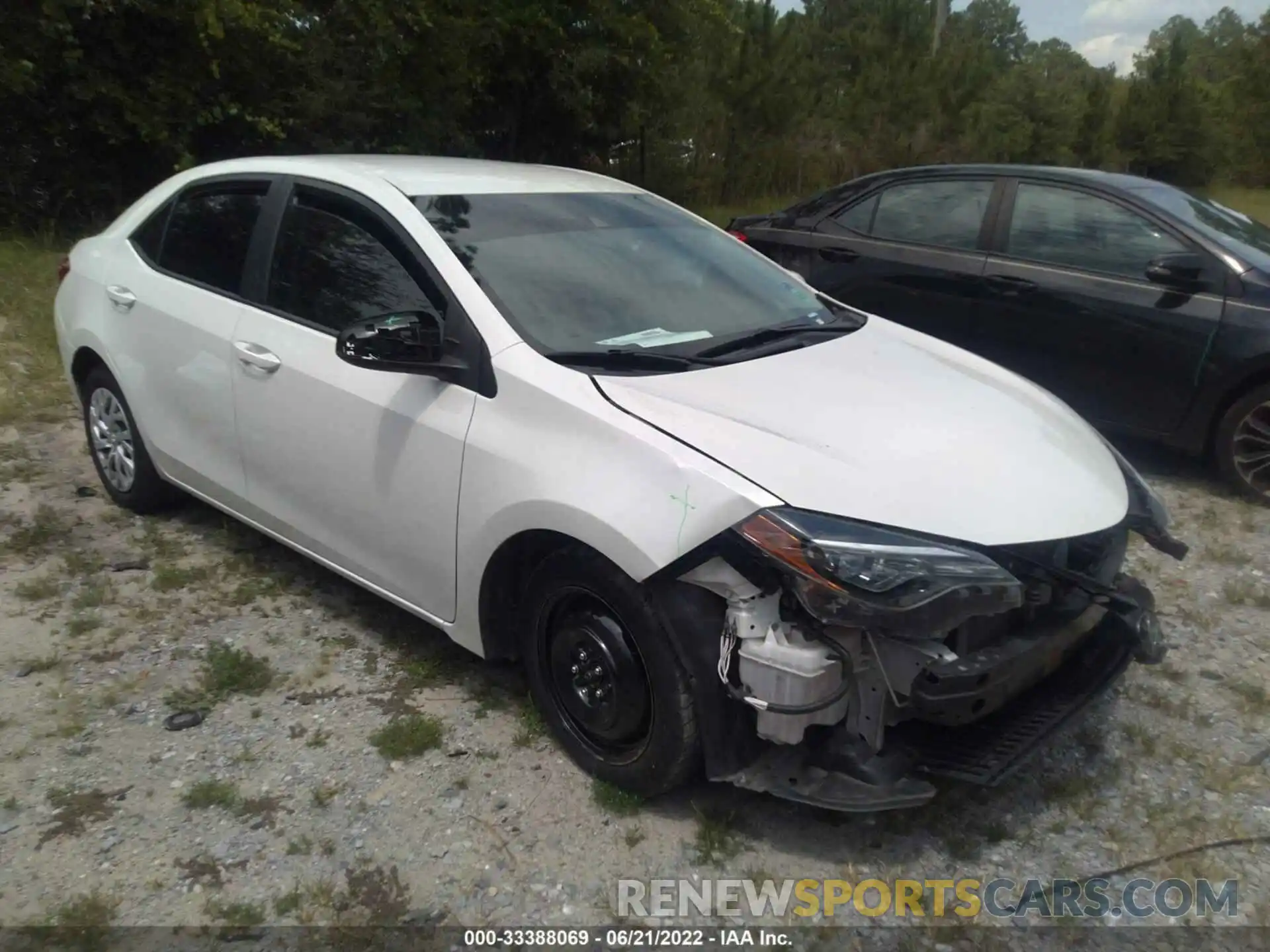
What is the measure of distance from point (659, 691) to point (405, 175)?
2.11m

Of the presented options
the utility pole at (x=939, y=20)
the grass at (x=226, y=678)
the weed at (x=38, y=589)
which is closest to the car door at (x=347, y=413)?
the grass at (x=226, y=678)

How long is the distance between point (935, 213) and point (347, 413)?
4287 millimetres

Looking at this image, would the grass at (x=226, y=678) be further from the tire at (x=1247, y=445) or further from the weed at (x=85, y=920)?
the tire at (x=1247, y=445)

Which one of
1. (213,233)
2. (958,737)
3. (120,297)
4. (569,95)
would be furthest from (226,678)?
(569,95)

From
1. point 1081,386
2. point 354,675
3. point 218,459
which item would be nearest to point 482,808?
point 354,675

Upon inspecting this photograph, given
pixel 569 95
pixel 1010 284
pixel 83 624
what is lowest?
pixel 83 624

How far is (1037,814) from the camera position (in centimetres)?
313

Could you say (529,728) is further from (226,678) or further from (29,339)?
(29,339)

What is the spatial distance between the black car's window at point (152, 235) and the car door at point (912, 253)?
3.90 metres

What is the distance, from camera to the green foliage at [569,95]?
38.6ft

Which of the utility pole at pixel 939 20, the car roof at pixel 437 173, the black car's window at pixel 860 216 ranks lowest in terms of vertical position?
the black car's window at pixel 860 216

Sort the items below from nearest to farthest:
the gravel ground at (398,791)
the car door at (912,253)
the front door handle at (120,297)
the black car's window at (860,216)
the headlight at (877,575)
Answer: the headlight at (877,575), the gravel ground at (398,791), the front door handle at (120,297), the car door at (912,253), the black car's window at (860,216)

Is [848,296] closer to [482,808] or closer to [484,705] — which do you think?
[484,705]

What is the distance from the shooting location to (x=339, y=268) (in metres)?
3.80
